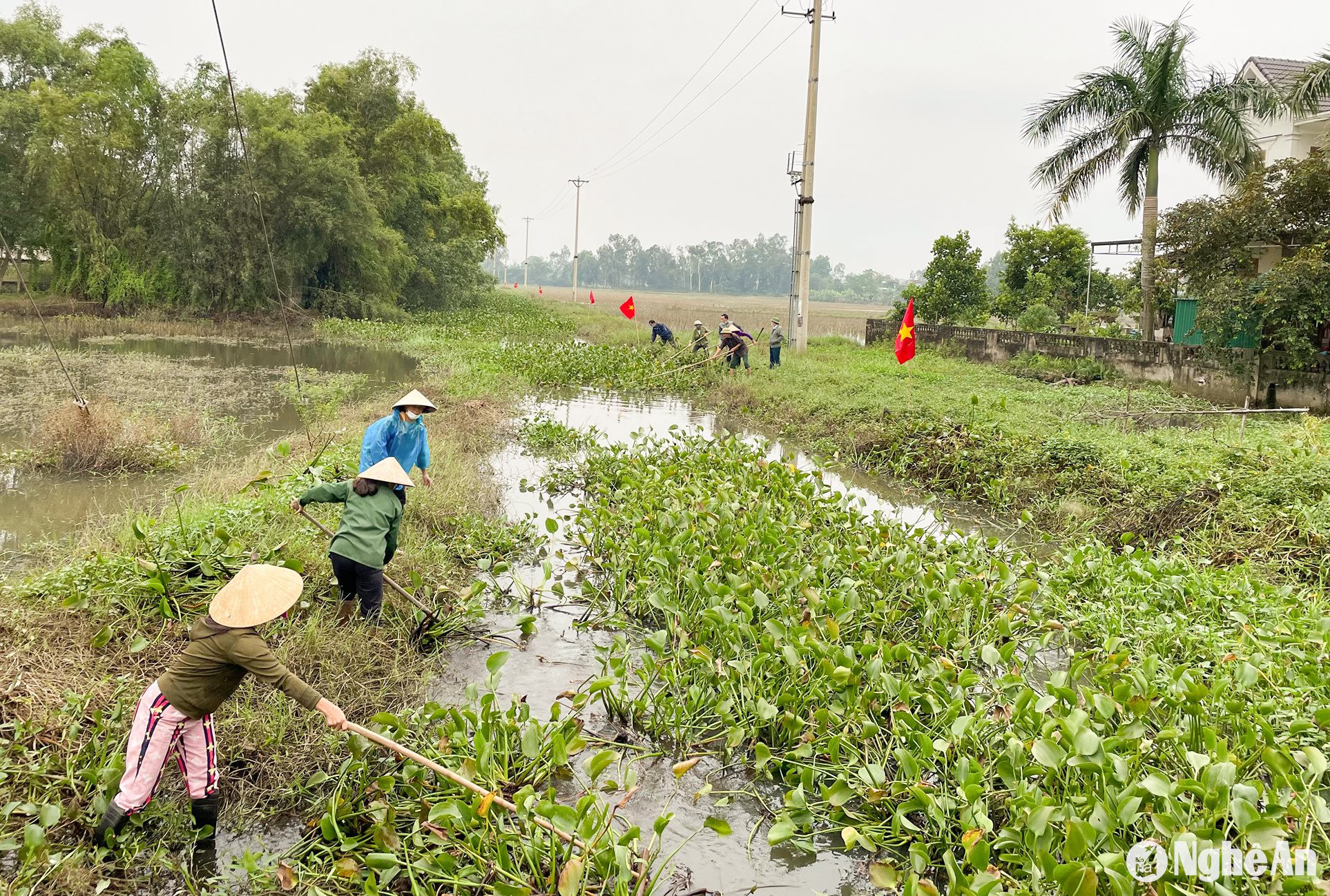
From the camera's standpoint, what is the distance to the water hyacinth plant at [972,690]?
9.60 feet

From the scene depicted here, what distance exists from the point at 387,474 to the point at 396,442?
3.91ft

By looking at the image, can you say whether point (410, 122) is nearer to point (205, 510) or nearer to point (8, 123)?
point (8, 123)

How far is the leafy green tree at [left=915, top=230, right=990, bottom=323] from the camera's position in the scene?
939 inches

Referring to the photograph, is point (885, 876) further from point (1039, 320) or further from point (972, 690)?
point (1039, 320)

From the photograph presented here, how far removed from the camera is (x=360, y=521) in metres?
4.44

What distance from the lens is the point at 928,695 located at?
3.81 meters

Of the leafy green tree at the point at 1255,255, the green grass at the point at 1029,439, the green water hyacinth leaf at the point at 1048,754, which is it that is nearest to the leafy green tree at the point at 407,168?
the green grass at the point at 1029,439

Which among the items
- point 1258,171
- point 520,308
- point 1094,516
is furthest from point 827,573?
point 520,308

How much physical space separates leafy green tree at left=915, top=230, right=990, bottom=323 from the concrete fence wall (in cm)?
228

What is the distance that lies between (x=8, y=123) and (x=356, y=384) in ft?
63.1

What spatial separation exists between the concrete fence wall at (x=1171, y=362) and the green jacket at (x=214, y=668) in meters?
14.6

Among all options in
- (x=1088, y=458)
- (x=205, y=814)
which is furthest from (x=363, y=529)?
(x=1088, y=458)

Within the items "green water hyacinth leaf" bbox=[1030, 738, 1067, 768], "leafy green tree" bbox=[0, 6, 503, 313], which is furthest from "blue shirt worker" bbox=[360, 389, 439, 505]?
"leafy green tree" bbox=[0, 6, 503, 313]

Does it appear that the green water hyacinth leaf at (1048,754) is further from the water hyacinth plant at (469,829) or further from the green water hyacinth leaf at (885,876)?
the water hyacinth plant at (469,829)
